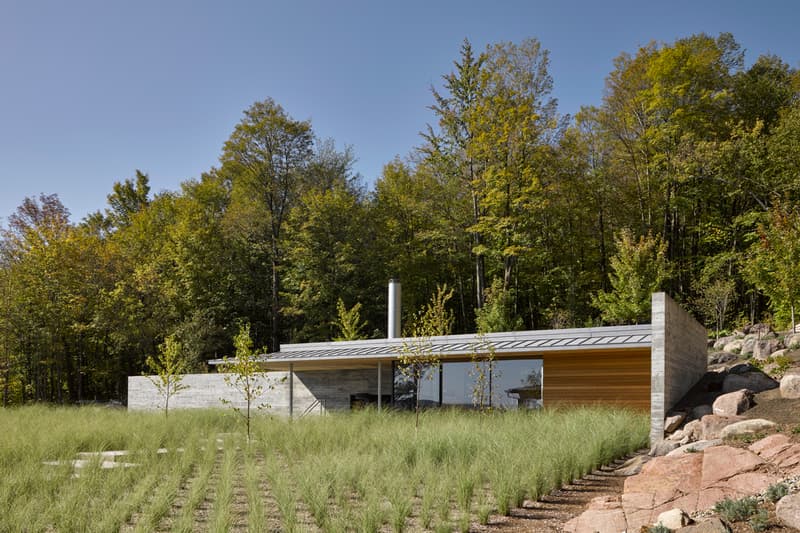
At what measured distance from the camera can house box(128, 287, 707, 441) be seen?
11.8 m

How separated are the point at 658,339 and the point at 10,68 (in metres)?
18.7

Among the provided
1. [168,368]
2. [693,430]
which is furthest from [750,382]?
[168,368]

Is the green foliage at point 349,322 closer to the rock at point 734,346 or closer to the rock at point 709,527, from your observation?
the rock at point 734,346

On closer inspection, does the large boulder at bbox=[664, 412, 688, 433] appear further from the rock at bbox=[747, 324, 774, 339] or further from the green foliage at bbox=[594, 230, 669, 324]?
the green foliage at bbox=[594, 230, 669, 324]

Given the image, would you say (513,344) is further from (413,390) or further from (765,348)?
(765,348)

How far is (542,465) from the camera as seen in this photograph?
781 centimetres

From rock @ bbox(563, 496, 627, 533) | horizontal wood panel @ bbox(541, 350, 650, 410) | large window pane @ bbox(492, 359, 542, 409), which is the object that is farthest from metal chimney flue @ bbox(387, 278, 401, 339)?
rock @ bbox(563, 496, 627, 533)

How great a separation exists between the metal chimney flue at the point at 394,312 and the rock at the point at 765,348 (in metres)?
9.80

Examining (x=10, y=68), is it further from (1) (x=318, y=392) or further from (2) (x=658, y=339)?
(2) (x=658, y=339)

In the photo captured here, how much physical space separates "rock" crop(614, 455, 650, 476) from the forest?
11928 millimetres

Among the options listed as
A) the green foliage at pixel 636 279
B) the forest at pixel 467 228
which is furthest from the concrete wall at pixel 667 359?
the forest at pixel 467 228

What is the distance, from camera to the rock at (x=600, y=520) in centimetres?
587

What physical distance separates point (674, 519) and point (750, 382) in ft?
26.4

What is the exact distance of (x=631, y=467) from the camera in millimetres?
9195
